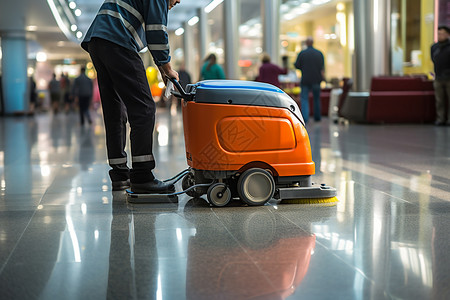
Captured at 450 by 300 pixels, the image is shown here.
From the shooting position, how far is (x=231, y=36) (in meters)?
22.8

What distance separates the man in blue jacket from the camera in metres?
3.80

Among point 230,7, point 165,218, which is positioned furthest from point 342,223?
point 230,7

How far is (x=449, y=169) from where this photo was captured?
214 inches

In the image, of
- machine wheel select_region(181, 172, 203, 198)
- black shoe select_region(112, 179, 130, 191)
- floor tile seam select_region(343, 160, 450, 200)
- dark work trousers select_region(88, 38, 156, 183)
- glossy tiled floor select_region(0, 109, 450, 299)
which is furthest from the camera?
black shoe select_region(112, 179, 130, 191)

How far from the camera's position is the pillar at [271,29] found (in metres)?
20.7

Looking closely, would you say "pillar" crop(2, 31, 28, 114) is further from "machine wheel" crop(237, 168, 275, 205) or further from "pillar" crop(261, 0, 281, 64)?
"machine wheel" crop(237, 168, 275, 205)

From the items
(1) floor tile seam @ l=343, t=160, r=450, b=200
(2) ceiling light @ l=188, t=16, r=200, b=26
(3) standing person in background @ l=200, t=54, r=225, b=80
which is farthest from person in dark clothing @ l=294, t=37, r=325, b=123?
(2) ceiling light @ l=188, t=16, r=200, b=26

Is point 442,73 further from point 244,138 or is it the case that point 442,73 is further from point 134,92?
point 134,92

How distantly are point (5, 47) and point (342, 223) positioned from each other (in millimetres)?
24144

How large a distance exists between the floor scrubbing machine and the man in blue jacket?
24 cm

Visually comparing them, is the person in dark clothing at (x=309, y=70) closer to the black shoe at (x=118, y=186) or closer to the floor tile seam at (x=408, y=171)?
the floor tile seam at (x=408, y=171)

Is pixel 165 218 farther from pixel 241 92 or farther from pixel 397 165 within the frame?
pixel 397 165

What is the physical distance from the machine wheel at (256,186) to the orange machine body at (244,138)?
63 mm

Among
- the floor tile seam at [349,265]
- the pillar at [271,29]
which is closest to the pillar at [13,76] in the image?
the pillar at [271,29]
